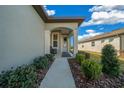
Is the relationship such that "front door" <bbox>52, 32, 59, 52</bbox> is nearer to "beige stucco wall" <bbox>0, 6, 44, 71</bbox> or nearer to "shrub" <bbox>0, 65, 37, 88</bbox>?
"beige stucco wall" <bbox>0, 6, 44, 71</bbox>

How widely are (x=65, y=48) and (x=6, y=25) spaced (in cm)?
1792

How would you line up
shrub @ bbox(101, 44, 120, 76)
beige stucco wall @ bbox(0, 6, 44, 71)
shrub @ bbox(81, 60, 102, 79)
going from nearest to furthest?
beige stucco wall @ bbox(0, 6, 44, 71), shrub @ bbox(81, 60, 102, 79), shrub @ bbox(101, 44, 120, 76)

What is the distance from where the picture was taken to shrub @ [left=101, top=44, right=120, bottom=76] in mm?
6410

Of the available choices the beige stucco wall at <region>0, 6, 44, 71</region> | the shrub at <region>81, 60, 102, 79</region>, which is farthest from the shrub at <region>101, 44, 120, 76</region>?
the beige stucco wall at <region>0, 6, 44, 71</region>

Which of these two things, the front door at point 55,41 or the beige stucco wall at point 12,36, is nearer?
the beige stucco wall at point 12,36

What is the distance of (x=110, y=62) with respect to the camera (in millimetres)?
6492

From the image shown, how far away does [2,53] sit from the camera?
4.29 meters

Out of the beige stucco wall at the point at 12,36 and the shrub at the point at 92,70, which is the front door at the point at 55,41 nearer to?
the beige stucco wall at the point at 12,36

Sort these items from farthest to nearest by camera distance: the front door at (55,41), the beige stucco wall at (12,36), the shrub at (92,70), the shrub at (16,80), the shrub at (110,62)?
1. the front door at (55,41)
2. the shrub at (110,62)
3. the shrub at (92,70)
4. the beige stucco wall at (12,36)
5. the shrub at (16,80)

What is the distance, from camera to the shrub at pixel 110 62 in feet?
21.0

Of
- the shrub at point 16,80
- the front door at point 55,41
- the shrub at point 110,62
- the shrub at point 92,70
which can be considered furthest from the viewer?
the front door at point 55,41

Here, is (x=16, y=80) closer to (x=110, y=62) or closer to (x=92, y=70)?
(x=92, y=70)

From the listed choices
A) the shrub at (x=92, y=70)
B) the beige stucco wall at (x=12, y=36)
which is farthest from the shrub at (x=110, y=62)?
the beige stucco wall at (x=12, y=36)
